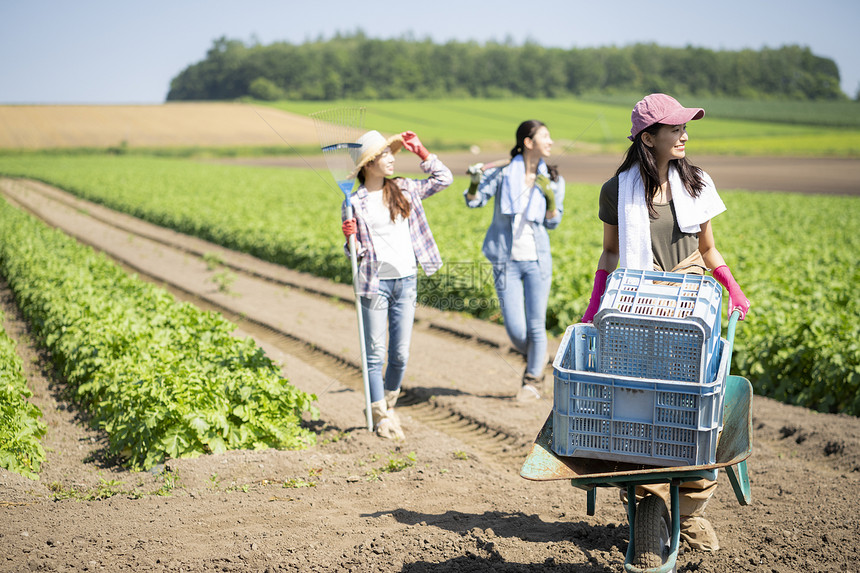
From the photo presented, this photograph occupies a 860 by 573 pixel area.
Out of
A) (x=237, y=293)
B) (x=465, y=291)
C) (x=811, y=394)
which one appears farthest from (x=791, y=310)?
(x=237, y=293)

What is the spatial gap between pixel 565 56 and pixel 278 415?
299 ft

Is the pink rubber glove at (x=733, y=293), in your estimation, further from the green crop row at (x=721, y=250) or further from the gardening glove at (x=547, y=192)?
the gardening glove at (x=547, y=192)

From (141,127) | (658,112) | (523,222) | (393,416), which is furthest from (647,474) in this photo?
(141,127)

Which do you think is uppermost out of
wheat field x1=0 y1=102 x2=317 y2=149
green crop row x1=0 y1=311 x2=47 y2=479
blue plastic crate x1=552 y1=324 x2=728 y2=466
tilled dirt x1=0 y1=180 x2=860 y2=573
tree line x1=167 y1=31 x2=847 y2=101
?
tree line x1=167 y1=31 x2=847 y2=101

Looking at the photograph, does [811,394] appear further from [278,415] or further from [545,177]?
[278,415]

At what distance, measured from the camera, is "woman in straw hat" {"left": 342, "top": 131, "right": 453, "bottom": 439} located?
4.87 metres

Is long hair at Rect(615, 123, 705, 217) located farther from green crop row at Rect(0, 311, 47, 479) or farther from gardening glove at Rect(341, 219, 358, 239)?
green crop row at Rect(0, 311, 47, 479)

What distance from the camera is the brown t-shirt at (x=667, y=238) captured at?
3266 millimetres

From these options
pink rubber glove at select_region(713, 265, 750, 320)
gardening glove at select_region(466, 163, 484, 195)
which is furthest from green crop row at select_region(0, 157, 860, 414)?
pink rubber glove at select_region(713, 265, 750, 320)

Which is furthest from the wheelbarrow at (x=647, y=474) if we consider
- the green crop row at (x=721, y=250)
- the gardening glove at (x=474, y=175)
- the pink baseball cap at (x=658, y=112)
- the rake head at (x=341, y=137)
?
the gardening glove at (x=474, y=175)

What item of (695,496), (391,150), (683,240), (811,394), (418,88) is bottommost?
(811,394)

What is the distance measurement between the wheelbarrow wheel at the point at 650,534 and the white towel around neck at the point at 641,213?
1.02 metres

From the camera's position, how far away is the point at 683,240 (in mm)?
3291

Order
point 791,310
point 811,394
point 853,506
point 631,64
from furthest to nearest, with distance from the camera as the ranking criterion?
point 631,64 → point 791,310 → point 811,394 → point 853,506
